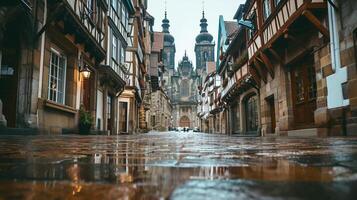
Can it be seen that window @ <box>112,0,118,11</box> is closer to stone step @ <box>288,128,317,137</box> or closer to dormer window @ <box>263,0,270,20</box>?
dormer window @ <box>263,0,270,20</box>

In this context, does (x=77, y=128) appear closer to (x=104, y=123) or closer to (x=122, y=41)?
(x=104, y=123)

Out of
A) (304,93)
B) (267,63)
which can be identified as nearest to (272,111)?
(267,63)

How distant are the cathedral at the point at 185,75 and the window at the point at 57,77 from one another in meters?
73.5

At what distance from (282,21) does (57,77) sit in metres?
7.52

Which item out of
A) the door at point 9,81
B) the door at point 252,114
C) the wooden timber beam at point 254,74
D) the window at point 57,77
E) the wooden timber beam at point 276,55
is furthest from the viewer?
the door at point 252,114

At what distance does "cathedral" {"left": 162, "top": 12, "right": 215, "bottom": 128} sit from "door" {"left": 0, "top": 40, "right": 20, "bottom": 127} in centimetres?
7599

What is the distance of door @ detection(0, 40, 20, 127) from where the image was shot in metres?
7.05

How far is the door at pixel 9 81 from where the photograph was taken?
705 centimetres

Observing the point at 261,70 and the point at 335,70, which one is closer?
the point at 335,70

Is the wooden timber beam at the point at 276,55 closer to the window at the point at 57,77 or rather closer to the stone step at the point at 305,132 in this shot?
the stone step at the point at 305,132

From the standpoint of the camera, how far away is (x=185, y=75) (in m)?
93.8

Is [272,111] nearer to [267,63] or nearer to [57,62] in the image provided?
[267,63]

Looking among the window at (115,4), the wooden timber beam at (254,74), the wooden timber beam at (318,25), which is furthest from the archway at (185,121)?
the wooden timber beam at (318,25)

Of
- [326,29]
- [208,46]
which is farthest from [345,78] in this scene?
[208,46]
